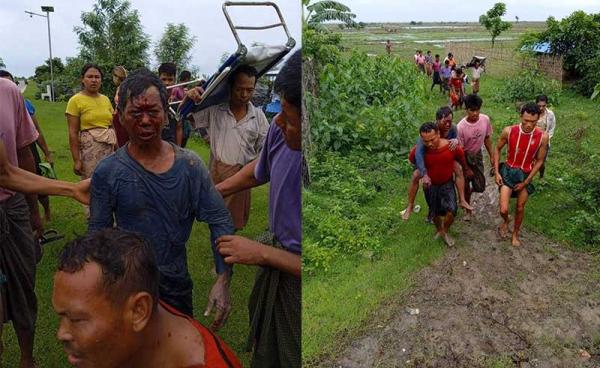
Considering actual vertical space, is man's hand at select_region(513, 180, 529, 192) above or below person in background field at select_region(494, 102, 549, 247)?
below

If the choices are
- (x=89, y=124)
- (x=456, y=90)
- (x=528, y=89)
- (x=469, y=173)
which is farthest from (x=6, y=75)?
(x=528, y=89)

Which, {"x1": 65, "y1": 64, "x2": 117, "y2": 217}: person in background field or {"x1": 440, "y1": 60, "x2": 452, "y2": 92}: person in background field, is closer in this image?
{"x1": 65, "y1": 64, "x2": 117, "y2": 217}: person in background field

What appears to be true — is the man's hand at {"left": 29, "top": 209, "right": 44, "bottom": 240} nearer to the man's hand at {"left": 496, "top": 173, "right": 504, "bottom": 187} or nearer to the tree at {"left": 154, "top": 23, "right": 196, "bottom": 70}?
the tree at {"left": 154, "top": 23, "right": 196, "bottom": 70}

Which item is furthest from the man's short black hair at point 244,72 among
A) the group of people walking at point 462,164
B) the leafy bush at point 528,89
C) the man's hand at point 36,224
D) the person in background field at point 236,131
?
the leafy bush at point 528,89

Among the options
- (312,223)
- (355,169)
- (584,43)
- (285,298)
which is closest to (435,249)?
(312,223)

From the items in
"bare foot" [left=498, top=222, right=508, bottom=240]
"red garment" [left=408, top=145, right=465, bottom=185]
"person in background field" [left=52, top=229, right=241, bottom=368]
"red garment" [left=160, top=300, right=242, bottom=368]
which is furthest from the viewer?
"bare foot" [left=498, top=222, right=508, bottom=240]

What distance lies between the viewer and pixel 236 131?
1.27 m

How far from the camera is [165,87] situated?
1066 mm

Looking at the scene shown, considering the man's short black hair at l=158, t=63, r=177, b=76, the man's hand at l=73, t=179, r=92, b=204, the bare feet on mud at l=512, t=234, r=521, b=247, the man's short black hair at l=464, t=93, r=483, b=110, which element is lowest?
the bare feet on mud at l=512, t=234, r=521, b=247

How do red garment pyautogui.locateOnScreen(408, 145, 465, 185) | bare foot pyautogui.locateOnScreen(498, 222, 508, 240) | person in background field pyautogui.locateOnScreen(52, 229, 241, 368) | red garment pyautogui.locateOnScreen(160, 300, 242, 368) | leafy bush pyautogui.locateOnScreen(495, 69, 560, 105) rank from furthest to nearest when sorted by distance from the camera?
1. leafy bush pyautogui.locateOnScreen(495, 69, 560, 105)
2. bare foot pyautogui.locateOnScreen(498, 222, 508, 240)
3. red garment pyautogui.locateOnScreen(408, 145, 465, 185)
4. red garment pyautogui.locateOnScreen(160, 300, 242, 368)
5. person in background field pyautogui.locateOnScreen(52, 229, 241, 368)

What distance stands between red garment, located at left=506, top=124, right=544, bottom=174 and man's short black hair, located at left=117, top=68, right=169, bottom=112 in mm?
4172

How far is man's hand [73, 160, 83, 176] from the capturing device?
3.77 ft

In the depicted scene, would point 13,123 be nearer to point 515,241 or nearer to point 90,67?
point 90,67

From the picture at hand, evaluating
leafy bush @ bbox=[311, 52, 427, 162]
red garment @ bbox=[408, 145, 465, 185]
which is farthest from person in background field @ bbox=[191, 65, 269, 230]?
leafy bush @ bbox=[311, 52, 427, 162]
